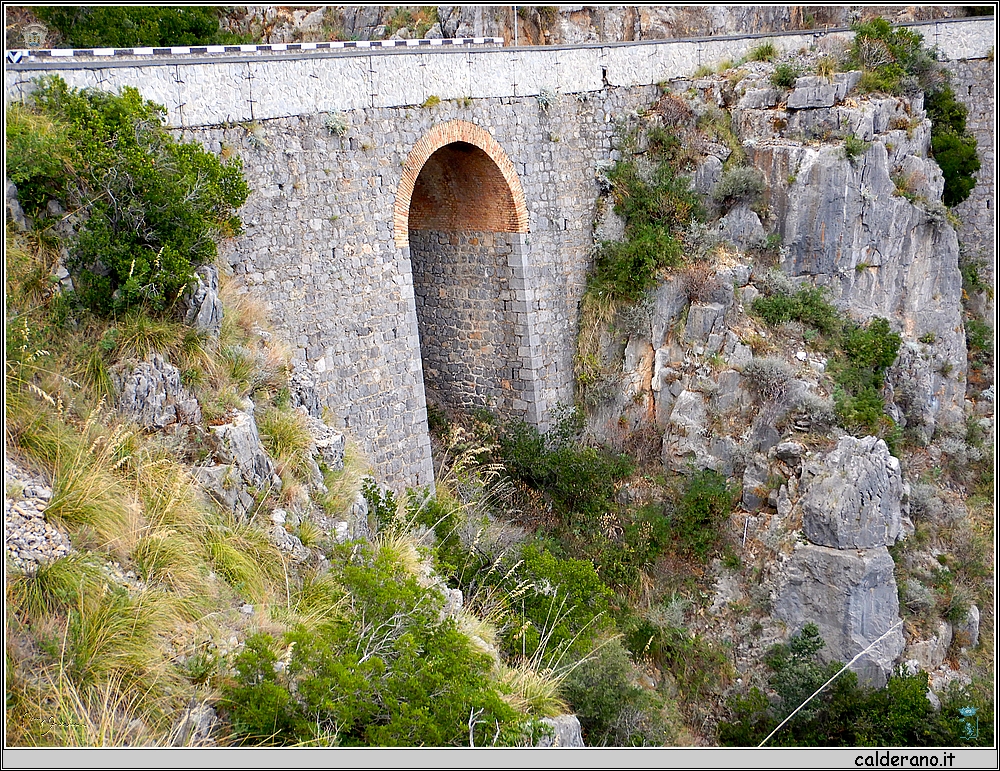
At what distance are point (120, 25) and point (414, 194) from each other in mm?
8353

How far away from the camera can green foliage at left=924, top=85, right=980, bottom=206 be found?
648 inches

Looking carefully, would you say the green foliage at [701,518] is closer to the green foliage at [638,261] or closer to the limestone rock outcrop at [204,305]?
the green foliage at [638,261]

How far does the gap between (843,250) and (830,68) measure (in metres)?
2.97

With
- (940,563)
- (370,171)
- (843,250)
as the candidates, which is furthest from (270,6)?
(940,563)

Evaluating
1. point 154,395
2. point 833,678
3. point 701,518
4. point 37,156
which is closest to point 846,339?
point 701,518

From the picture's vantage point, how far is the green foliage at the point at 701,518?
12.4 meters

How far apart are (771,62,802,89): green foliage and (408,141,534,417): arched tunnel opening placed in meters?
5.16

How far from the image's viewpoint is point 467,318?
13344 mm

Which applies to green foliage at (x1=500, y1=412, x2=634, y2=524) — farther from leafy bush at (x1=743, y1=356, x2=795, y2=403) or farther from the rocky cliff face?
leafy bush at (x1=743, y1=356, x2=795, y2=403)

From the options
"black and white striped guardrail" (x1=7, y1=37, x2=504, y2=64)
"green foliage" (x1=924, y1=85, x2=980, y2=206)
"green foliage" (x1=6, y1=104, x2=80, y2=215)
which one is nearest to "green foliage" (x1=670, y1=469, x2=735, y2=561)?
"black and white striped guardrail" (x1=7, y1=37, x2=504, y2=64)

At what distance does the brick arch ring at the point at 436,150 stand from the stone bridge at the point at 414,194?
1.1 inches

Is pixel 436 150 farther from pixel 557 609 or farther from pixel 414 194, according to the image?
pixel 557 609

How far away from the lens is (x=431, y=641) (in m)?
6.08

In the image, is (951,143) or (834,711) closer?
(834,711)
